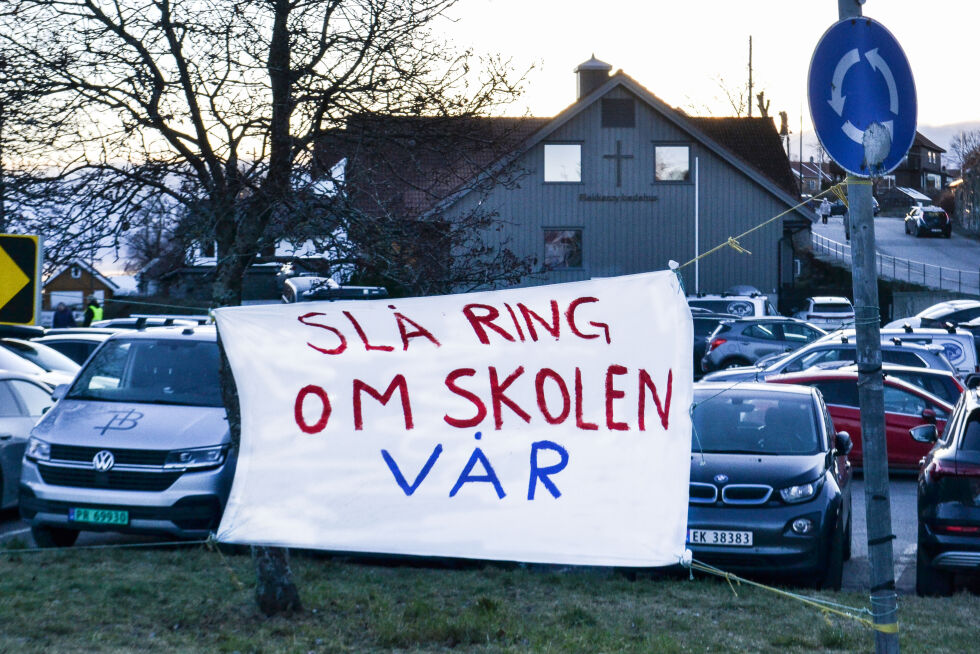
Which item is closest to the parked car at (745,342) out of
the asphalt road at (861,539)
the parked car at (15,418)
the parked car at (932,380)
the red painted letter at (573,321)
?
the parked car at (932,380)

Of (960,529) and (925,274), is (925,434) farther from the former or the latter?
(925,274)

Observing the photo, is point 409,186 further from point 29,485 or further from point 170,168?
point 29,485

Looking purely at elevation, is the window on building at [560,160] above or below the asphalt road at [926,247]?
above

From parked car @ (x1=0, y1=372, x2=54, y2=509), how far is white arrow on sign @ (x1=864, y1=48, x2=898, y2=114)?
31.2ft

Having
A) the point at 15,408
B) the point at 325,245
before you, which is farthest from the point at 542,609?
the point at 15,408

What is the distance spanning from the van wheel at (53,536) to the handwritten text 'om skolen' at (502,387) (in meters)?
5.31

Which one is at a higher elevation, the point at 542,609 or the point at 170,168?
the point at 170,168

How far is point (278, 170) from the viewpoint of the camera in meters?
7.77

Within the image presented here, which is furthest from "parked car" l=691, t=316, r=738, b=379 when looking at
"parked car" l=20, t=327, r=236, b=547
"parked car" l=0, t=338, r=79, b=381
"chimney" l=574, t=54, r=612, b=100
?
"chimney" l=574, t=54, r=612, b=100

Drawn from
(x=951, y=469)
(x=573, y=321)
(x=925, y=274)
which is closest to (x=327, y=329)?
(x=573, y=321)

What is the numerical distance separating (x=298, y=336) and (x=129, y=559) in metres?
4.38

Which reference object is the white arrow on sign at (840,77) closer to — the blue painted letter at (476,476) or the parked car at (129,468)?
the blue painted letter at (476,476)

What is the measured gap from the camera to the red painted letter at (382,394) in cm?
532

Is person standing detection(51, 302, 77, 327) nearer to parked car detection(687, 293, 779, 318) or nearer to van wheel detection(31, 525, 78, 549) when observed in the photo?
parked car detection(687, 293, 779, 318)
